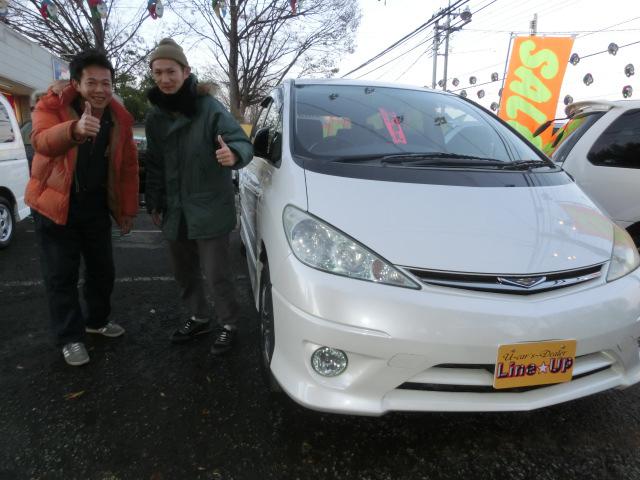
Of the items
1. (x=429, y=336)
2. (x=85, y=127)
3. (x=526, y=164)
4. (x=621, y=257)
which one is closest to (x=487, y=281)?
(x=429, y=336)

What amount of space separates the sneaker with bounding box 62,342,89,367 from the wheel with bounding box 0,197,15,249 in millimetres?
3090

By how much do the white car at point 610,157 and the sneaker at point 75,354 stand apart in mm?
3447

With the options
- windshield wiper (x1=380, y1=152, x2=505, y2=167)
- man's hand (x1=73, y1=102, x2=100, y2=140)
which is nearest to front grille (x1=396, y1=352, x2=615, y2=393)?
windshield wiper (x1=380, y1=152, x2=505, y2=167)

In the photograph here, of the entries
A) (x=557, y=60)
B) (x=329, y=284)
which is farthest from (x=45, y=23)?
(x=329, y=284)

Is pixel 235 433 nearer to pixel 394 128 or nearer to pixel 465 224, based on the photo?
pixel 465 224

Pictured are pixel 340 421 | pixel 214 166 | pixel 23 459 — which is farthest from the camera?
pixel 214 166

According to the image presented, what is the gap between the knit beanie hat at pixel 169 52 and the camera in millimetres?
2197

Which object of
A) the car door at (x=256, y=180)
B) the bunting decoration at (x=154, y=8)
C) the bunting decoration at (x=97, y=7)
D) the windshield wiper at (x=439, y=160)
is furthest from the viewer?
the bunting decoration at (x=154, y=8)

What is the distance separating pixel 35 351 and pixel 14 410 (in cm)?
63

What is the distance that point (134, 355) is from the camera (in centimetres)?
257

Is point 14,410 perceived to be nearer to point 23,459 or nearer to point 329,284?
point 23,459

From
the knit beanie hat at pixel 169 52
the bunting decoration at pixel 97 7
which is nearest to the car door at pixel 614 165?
the knit beanie hat at pixel 169 52

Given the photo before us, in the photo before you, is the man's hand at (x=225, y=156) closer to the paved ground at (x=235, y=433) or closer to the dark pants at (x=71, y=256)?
the dark pants at (x=71, y=256)

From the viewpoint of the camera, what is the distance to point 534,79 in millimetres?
8227
